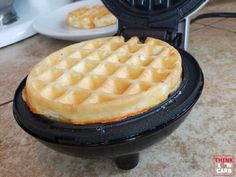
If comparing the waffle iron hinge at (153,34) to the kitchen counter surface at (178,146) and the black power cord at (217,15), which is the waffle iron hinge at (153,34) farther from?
the black power cord at (217,15)

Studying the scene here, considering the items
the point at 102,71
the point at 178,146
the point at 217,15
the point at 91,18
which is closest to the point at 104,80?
the point at 102,71

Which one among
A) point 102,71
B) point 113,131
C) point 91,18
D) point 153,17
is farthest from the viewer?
point 91,18

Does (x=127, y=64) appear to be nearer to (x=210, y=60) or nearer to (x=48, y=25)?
(x=210, y=60)

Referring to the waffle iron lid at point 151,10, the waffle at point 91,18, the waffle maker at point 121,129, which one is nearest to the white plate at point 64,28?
the waffle at point 91,18

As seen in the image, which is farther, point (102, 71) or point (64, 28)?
point (64, 28)

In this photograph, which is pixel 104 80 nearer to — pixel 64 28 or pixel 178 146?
pixel 178 146

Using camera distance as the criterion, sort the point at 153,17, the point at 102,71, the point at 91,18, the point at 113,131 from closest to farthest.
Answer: the point at 113,131 < the point at 102,71 < the point at 153,17 < the point at 91,18
